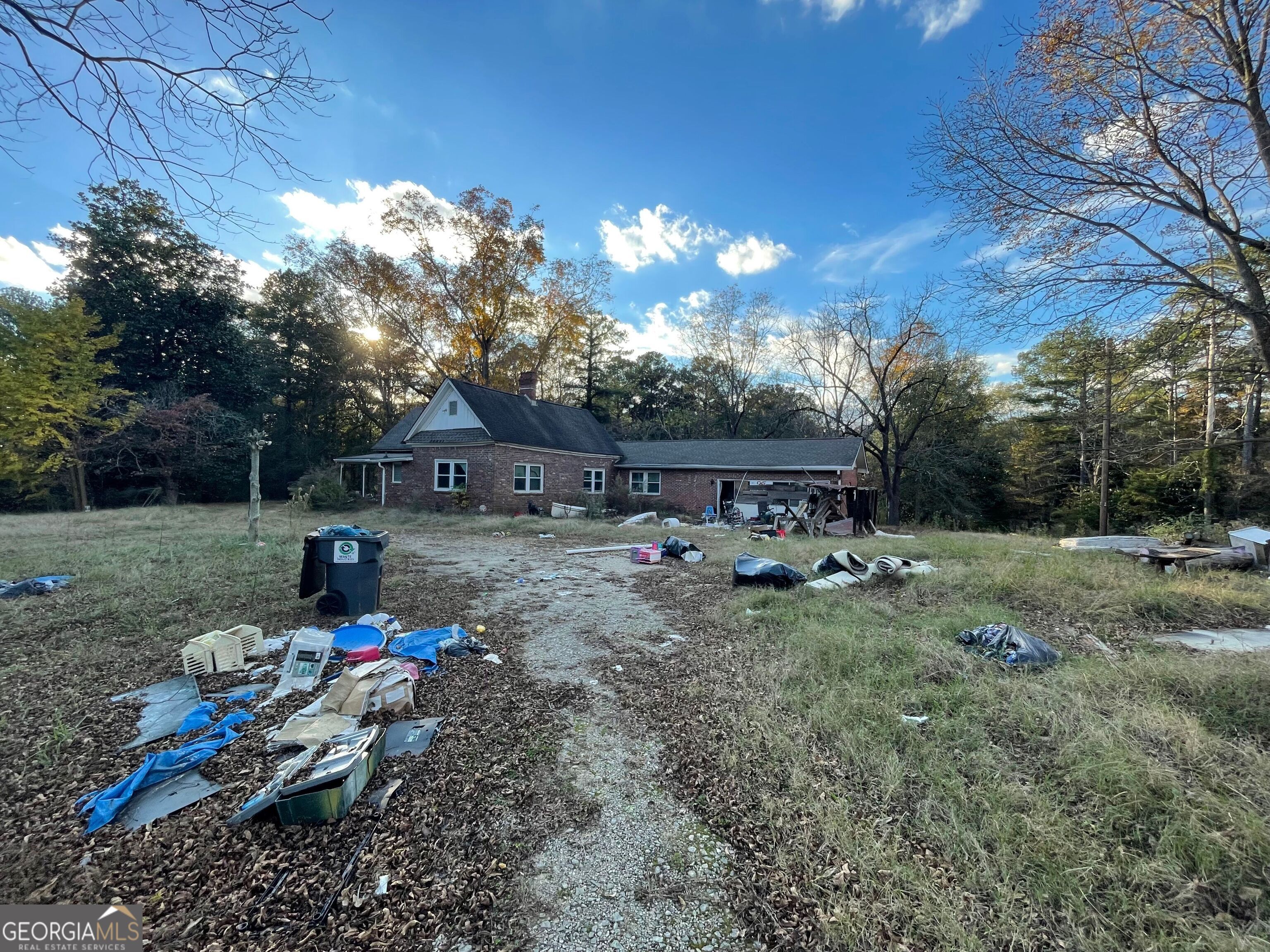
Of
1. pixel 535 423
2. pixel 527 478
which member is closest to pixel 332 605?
pixel 527 478

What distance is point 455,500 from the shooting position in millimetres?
17516

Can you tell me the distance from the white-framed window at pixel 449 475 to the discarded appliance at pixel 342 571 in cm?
1274

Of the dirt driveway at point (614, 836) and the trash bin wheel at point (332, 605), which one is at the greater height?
the trash bin wheel at point (332, 605)

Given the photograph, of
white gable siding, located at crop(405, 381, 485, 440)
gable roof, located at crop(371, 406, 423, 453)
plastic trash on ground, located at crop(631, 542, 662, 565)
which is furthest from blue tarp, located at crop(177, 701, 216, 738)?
gable roof, located at crop(371, 406, 423, 453)

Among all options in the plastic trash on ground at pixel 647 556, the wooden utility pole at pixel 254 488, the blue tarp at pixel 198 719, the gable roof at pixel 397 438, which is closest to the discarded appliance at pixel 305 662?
the blue tarp at pixel 198 719

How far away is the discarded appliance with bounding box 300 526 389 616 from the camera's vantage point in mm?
5242

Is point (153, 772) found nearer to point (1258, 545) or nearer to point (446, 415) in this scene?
point (1258, 545)

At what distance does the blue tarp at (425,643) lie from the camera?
414 cm

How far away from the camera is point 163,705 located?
10.7 feet

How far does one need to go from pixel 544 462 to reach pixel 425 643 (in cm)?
1510

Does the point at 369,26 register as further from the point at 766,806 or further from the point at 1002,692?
the point at 1002,692

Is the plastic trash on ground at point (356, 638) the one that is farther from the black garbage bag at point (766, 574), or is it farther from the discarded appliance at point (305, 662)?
the black garbage bag at point (766, 574)

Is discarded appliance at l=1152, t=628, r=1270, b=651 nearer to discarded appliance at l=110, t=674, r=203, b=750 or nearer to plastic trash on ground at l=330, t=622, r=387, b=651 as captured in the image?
plastic trash on ground at l=330, t=622, r=387, b=651

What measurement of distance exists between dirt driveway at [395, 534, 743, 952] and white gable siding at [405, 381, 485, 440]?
1365cm
